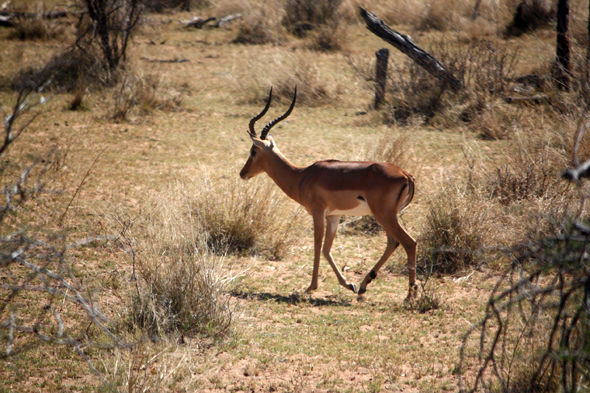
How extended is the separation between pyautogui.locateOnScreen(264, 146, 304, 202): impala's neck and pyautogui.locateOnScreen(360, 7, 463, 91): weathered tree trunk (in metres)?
6.83

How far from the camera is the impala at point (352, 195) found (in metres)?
5.55

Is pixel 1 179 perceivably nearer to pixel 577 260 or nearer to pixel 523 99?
pixel 577 260

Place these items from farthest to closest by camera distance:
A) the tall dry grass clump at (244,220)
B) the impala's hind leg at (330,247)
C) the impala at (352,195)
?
the tall dry grass clump at (244,220)
the impala's hind leg at (330,247)
the impala at (352,195)

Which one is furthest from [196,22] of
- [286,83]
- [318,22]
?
[286,83]

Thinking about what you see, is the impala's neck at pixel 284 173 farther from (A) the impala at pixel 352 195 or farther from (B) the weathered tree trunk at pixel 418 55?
(B) the weathered tree trunk at pixel 418 55

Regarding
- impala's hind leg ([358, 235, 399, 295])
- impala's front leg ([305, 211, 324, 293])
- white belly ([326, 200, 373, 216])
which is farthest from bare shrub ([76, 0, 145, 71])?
impala's hind leg ([358, 235, 399, 295])

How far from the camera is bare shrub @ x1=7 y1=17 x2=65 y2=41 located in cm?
1725

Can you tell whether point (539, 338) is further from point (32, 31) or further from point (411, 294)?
point (32, 31)

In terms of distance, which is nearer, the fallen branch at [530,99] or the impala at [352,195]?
the impala at [352,195]

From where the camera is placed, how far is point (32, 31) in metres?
17.3

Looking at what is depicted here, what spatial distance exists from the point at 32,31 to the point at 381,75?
11.7m

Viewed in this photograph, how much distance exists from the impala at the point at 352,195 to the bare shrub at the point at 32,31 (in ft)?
46.4

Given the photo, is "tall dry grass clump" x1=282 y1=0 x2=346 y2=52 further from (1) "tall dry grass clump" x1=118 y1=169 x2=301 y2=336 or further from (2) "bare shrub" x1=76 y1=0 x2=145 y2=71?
(1) "tall dry grass clump" x1=118 y1=169 x2=301 y2=336

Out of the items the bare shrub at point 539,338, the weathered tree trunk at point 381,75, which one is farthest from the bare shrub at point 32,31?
the bare shrub at point 539,338
